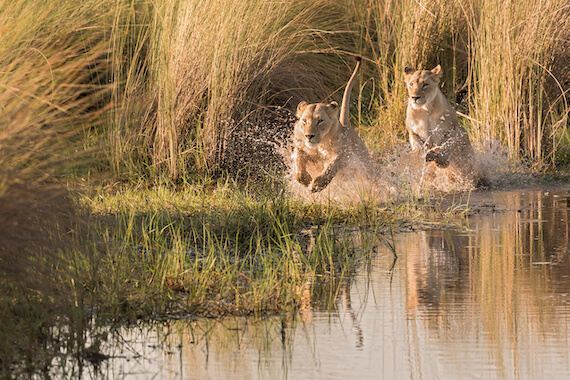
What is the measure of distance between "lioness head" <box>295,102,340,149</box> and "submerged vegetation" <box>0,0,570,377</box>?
1.55ft

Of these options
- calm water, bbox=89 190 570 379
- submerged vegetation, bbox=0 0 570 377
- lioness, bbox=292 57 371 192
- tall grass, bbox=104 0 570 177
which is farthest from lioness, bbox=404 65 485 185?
calm water, bbox=89 190 570 379

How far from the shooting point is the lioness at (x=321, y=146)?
930cm

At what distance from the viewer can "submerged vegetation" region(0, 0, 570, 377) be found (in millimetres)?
5027

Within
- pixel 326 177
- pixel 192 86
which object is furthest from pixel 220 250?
pixel 192 86

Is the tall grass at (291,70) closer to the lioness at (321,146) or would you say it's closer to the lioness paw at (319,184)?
the lioness at (321,146)

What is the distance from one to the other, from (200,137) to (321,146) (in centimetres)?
153

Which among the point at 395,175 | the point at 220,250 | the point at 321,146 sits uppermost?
the point at 321,146

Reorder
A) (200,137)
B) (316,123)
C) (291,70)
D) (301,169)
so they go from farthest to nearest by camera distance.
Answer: (291,70) → (200,137) → (301,169) → (316,123)

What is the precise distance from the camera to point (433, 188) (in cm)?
1062

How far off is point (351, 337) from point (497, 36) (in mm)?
7280

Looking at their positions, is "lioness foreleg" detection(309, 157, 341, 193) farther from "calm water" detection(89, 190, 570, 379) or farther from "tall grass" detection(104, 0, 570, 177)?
"calm water" detection(89, 190, 570, 379)

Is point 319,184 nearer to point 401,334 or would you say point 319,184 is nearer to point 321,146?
point 321,146

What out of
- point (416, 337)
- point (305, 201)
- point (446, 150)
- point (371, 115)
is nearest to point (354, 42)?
point (371, 115)

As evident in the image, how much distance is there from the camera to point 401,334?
478 centimetres
